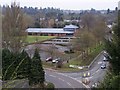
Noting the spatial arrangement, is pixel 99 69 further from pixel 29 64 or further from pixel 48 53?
pixel 29 64

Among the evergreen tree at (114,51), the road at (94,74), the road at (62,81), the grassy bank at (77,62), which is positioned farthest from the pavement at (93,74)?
the evergreen tree at (114,51)

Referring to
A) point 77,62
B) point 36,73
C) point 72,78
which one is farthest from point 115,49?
point 77,62

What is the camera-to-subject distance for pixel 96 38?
1462 centimetres

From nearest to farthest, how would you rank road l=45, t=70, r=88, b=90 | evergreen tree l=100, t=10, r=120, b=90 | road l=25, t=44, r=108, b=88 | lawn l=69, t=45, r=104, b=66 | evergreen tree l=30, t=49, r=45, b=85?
1. evergreen tree l=100, t=10, r=120, b=90
2. evergreen tree l=30, t=49, r=45, b=85
3. road l=45, t=70, r=88, b=90
4. road l=25, t=44, r=108, b=88
5. lawn l=69, t=45, r=104, b=66

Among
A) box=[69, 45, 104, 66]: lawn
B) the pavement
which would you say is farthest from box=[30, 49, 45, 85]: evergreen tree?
box=[69, 45, 104, 66]: lawn

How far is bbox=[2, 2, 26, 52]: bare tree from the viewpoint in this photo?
1055cm

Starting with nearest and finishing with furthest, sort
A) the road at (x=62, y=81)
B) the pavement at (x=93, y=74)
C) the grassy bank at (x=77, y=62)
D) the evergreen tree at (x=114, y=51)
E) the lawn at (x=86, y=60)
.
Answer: the evergreen tree at (x=114, y=51)
the road at (x=62, y=81)
the pavement at (x=93, y=74)
the grassy bank at (x=77, y=62)
the lawn at (x=86, y=60)

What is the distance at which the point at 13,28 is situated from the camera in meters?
10.8

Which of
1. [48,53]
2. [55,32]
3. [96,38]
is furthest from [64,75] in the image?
[55,32]

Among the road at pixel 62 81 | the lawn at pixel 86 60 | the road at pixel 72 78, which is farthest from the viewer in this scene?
the lawn at pixel 86 60

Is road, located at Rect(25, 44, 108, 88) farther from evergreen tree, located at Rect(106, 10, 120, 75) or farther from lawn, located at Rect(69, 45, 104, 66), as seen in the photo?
evergreen tree, located at Rect(106, 10, 120, 75)

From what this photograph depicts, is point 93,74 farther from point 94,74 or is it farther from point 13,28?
point 13,28

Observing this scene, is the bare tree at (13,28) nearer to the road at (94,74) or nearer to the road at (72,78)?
the road at (72,78)

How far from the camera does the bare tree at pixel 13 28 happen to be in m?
10.5
